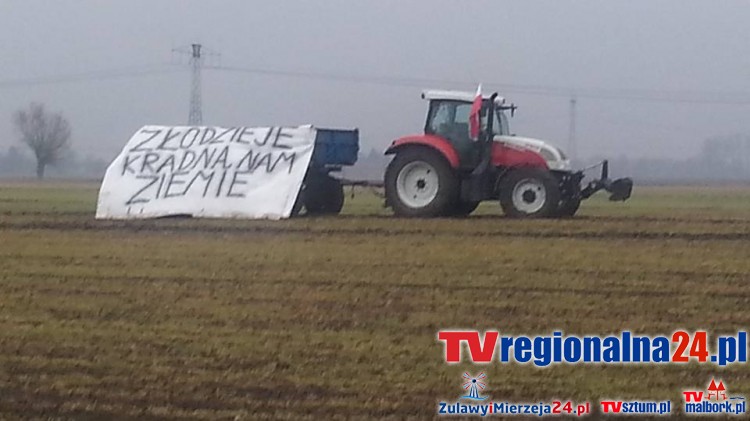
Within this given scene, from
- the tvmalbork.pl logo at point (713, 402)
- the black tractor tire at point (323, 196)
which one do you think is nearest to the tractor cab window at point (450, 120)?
the black tractor tire at point (323, 196)

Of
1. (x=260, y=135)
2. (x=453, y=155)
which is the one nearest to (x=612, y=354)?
(x=453, y=155)

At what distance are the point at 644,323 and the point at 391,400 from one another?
260 centimetres

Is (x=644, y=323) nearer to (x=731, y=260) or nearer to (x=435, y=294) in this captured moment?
(x=435, y=294)

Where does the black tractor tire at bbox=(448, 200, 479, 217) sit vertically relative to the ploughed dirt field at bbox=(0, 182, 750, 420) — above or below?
above

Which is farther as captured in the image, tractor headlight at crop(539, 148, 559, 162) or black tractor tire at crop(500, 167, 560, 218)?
tractor headlight at crop(539, 148, 559, 162)

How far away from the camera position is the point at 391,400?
6836 millimetres

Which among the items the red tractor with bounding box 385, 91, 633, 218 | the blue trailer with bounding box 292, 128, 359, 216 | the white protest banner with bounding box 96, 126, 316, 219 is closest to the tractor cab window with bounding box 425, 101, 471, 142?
the red tractor with bounding box 385, 91, 633, 218

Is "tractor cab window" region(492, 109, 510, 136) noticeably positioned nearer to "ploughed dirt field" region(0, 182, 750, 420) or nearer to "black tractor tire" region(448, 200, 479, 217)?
"black tractor tire" region(448, 200, 479, 217)

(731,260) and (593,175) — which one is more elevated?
(593,175)

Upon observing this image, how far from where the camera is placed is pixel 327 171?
61.1 feet

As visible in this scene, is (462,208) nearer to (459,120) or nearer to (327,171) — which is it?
(459,120)

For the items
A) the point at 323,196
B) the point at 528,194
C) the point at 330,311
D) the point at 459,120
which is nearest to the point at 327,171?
the point at 323,196

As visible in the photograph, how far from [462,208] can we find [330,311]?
8.87 meters

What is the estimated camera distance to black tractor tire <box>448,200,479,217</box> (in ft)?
58.0
